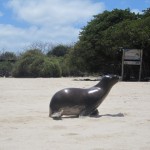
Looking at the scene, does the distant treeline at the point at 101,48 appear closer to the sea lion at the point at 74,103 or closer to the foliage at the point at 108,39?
the foliage at the point at 108,39

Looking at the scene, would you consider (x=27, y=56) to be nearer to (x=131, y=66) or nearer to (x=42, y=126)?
(x=131, y=66)

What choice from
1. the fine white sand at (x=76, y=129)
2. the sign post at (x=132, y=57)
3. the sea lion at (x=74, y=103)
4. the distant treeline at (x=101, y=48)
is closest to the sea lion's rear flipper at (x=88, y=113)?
the sea lion at (x=74, y=103)

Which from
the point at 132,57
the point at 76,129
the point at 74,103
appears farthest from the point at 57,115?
the point at 132,57

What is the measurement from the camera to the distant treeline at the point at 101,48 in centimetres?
3500

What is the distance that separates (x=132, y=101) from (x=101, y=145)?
7.66 m

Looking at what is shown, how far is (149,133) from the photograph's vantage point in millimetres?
8695

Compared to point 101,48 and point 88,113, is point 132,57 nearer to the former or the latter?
point 101,48

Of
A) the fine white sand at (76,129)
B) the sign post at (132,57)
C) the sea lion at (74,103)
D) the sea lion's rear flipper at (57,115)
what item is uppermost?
the sign post at (132,57)

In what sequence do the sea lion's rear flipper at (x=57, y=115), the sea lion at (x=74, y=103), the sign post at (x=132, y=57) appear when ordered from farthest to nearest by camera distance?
the sign post at (x=132, y=57) → the sea lion at (x=74, y=103) → the sea lion's rear flipper at (x=57, y=115)

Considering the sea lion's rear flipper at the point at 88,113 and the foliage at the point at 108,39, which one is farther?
the foliage at the point at 108,39

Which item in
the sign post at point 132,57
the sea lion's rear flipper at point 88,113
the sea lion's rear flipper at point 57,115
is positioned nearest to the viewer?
the sea lion's rear flipper at point 57,115

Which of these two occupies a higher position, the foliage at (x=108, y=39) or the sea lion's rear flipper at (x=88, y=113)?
the foliage at (x=108, y=39)

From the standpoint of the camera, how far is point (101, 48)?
36.9 m

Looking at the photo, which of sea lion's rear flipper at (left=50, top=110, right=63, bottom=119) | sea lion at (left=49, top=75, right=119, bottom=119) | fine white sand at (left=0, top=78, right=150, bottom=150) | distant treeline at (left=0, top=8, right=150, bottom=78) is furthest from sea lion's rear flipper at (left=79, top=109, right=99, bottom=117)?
distant treeline at (left=0, top=8, right=150, bottom=78)
